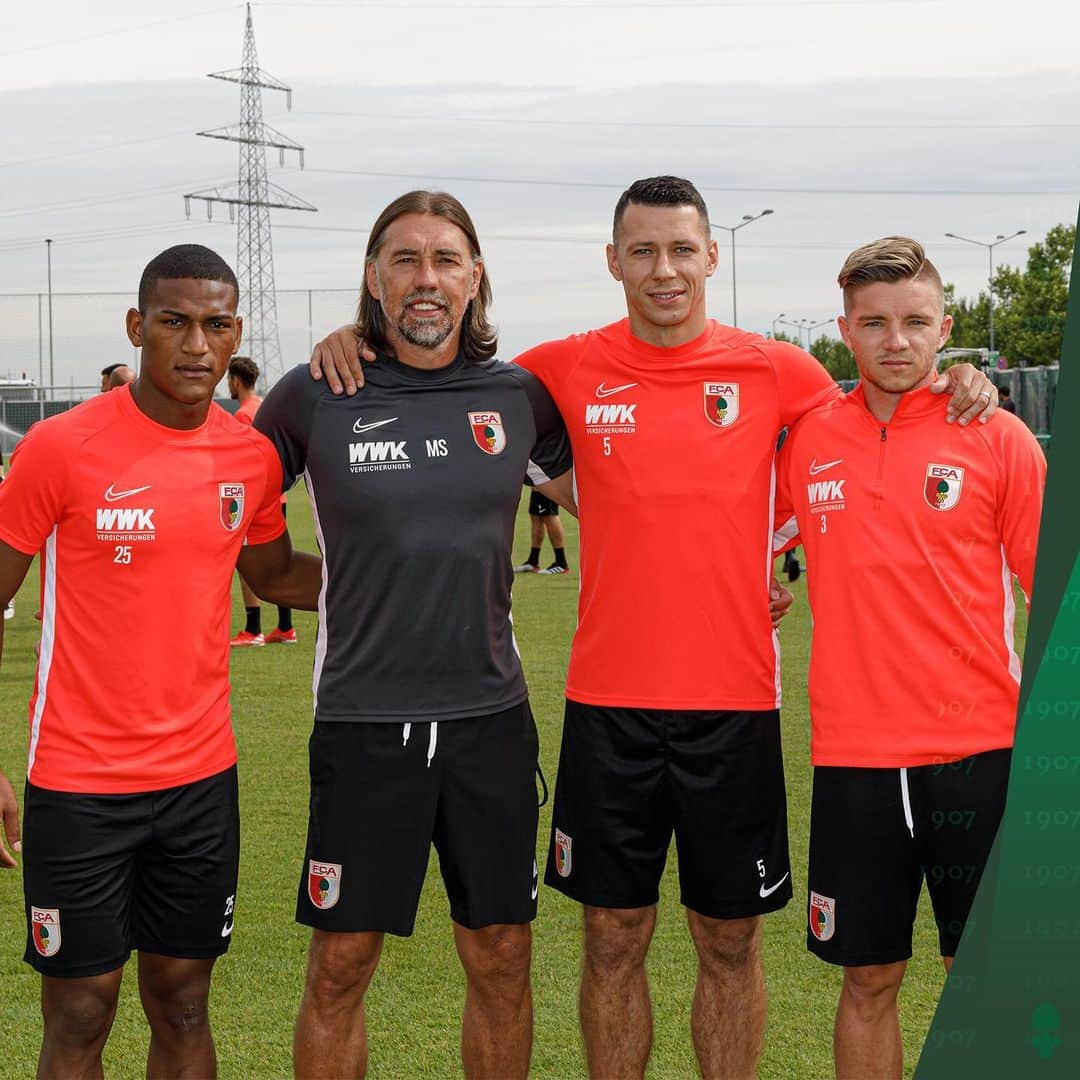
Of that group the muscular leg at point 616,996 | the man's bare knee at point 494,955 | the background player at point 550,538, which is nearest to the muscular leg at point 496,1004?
the man's bare knee at point 494,955

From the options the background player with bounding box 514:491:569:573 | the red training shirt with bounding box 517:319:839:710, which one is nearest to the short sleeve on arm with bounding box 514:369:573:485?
the red training shirt with bounding box 517:319:839:710

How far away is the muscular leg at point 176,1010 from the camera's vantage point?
3.58 meters

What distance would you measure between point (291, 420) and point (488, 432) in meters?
0.54

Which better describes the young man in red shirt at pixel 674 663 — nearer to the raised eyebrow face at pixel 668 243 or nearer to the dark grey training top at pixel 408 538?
the raised eyebrow face at pixel 668 243

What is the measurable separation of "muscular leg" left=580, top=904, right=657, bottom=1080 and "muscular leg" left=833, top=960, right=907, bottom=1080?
0.60 meters

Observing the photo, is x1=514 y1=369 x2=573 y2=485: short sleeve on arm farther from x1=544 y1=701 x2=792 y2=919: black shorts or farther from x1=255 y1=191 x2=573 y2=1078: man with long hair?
x1=544 y1=701 x2=792 y2=919: black shorts

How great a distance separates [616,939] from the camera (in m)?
4.01

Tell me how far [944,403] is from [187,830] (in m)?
2.23

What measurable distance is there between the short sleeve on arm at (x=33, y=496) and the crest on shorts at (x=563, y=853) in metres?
1.66

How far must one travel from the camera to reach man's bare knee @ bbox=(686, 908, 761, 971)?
401 cm

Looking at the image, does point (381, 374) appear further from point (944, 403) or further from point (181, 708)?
point (944, 403)

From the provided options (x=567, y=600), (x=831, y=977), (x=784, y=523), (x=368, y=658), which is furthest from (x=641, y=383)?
(x=567, y=600)
